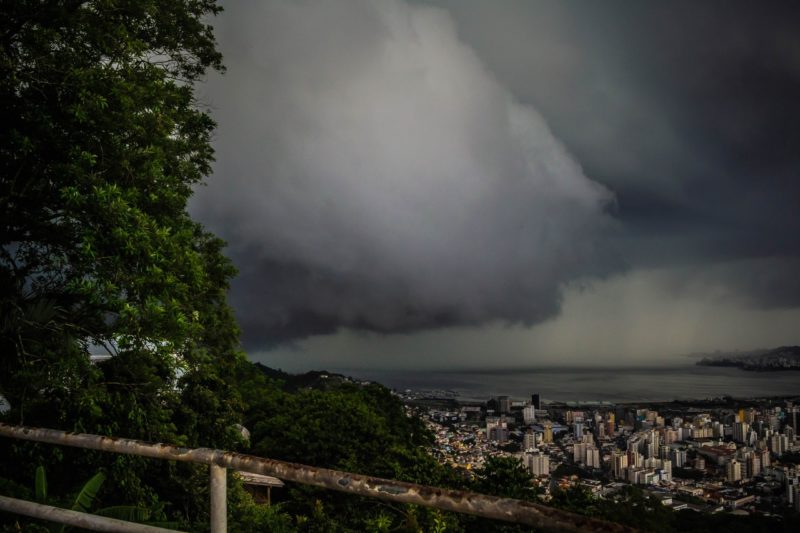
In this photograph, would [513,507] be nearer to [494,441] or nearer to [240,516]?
[240,516]

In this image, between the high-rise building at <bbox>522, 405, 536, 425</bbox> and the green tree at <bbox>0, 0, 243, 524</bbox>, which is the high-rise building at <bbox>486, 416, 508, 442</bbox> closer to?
the high-rise building at <bbox>522, 405, 536, 425</bbox>

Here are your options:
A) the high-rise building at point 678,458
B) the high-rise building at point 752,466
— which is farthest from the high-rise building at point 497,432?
the high-rise building at point 752,466

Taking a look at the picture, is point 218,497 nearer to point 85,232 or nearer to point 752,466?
point 85,232

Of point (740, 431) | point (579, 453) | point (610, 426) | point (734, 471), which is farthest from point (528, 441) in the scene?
point (740, 431)

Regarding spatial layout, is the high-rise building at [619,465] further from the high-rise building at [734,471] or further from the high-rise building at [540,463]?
the high-rise building at [734,471]

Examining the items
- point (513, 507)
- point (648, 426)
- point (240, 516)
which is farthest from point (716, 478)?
point (513, 507)

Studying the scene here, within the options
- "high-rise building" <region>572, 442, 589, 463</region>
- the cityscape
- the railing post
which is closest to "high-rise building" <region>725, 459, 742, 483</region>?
the cityscape

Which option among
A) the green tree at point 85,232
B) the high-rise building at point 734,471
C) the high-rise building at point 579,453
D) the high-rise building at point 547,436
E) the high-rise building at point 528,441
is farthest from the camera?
the high-rise building at point 547,436

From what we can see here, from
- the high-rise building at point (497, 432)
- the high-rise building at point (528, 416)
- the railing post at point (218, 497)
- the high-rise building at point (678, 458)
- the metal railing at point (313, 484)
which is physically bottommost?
the high-rise building at point (528, 416)
